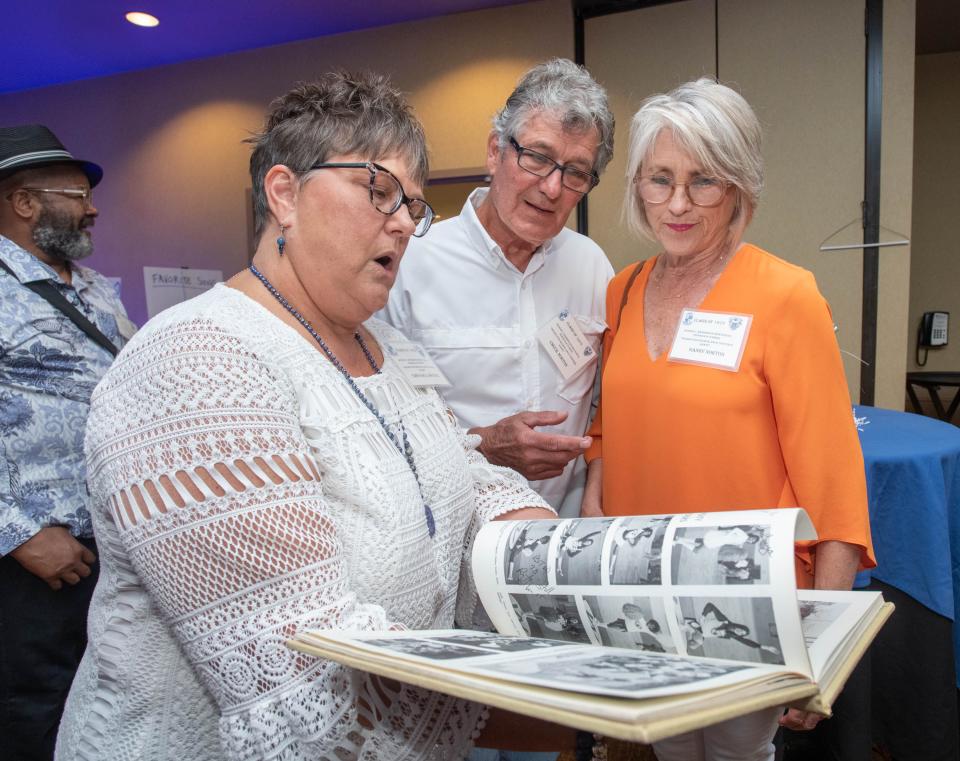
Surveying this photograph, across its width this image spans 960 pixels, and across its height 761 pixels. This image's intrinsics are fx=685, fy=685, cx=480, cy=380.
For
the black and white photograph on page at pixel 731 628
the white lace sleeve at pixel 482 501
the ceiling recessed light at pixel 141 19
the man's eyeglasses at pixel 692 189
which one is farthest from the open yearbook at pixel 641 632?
the ceiling recessed light at pixel 141 19

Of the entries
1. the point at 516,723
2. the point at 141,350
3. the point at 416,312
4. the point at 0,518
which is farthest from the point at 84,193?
the point at 516,723

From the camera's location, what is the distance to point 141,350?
0.81 m

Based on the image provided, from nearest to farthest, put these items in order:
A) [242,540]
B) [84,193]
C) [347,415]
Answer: [242,540] < [347,415] < [84,193]

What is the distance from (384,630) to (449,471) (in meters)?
0.39

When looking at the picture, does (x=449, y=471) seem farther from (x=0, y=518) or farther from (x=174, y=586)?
(x=0, y=518)

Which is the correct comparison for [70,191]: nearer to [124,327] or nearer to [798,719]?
[124,327]

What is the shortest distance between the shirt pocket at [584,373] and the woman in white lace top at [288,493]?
A: 643 millimetres

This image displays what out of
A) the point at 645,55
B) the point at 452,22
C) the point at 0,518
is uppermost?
the point at 452,22

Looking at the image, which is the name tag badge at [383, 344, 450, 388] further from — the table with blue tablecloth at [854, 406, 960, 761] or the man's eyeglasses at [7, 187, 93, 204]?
the man's eyeglasses at [7, 187, 93, 204]

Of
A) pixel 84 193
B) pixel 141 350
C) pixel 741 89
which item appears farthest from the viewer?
pixel 741 89

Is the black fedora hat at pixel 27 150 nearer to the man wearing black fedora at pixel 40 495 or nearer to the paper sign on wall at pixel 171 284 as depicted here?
the man wearing black fedora at pixel 40 495

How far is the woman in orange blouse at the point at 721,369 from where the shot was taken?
4.24 feet

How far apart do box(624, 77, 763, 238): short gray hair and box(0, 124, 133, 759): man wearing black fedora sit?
1.82 meters

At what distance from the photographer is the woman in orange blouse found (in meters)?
1.29
